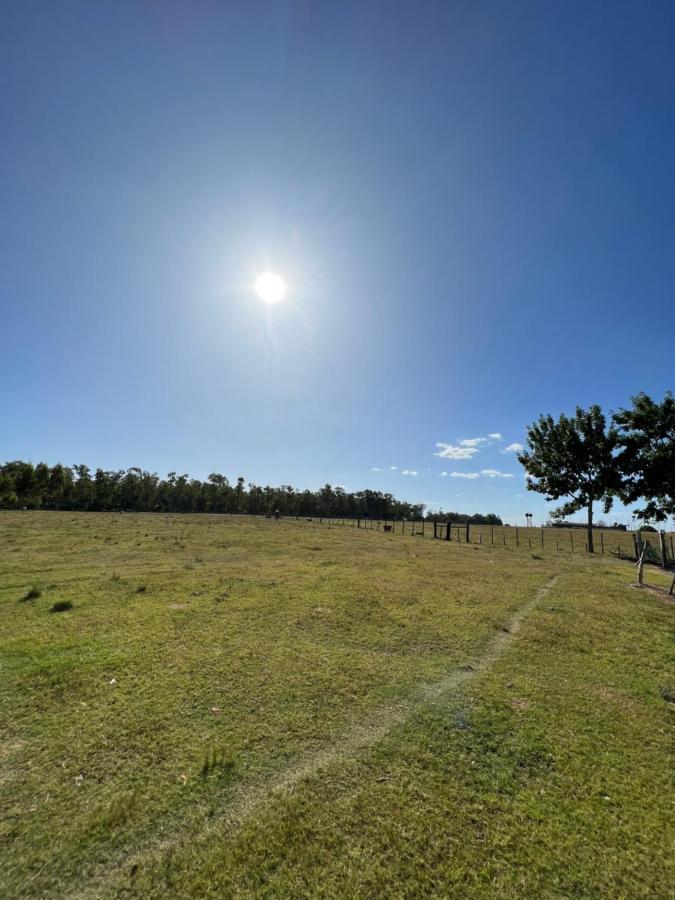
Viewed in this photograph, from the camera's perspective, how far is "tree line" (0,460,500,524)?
10888 cm

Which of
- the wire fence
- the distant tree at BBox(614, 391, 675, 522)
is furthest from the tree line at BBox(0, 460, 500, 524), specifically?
the distant tree at BBox(614, 391, 675, 522)

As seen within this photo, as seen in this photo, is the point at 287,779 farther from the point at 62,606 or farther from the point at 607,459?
the point at 607,459

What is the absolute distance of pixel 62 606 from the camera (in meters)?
10.9

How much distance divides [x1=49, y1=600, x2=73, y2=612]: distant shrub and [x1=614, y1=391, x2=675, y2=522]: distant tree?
3905 cm

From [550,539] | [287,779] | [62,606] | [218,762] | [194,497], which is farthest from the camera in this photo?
[194,497]

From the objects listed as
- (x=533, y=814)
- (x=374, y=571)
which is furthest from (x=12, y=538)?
(x=533, y=814)

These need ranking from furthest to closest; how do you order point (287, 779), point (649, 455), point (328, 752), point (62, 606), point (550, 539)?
point (550, 539) < point (649, 455) < point (62, 606) < point (328, 752) < point (287, 779)

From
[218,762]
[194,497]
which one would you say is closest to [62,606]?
[218,762]

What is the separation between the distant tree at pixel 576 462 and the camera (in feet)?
109

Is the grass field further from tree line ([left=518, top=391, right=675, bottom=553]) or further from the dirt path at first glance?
tree line ([left=518, top=391, right=675, bottom=553])

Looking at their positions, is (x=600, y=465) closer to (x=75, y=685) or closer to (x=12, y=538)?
(x=75, y=685)

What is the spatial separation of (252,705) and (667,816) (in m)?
6.01

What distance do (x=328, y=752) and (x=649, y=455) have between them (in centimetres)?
3614

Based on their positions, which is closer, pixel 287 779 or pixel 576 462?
pixel 287 779
